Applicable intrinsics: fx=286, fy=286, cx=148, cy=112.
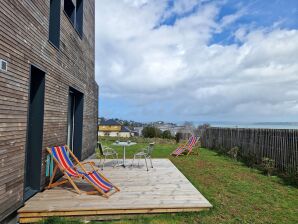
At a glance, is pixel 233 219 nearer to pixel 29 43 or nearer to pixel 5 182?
pixel 5 182

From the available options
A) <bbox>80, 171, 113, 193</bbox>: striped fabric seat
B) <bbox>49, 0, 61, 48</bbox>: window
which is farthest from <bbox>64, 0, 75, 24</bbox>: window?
<bbox>80, 171, 113, 193</bbox>: striped fabric seat

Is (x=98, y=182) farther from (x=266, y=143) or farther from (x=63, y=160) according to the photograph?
(x=266, y=143)

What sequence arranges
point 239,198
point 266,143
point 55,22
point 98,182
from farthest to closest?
1. point 266,143
2. point 55,22
3. point 239,198
4. point 98,182

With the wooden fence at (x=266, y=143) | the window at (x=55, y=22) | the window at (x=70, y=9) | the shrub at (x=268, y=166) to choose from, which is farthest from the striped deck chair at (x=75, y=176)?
the wooden fence at (x=266, y=143)

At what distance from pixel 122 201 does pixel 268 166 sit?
5.49 meters

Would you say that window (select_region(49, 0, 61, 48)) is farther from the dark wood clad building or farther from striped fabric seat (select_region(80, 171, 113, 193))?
striped fabric seat (select_region(80, 171, 113, 193))

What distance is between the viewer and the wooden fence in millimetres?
8404

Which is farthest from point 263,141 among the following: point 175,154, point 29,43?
point 29,43

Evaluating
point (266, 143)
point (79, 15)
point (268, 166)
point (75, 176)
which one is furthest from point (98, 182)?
point (266, 143)

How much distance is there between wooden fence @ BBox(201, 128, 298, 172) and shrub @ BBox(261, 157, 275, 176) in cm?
17

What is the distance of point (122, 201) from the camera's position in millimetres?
5027

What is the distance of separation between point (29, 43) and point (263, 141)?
851cm

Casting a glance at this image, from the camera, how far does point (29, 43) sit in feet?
15.2

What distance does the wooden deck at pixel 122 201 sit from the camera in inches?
177
